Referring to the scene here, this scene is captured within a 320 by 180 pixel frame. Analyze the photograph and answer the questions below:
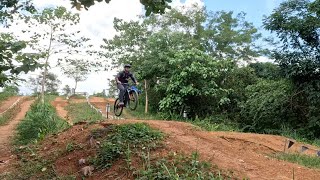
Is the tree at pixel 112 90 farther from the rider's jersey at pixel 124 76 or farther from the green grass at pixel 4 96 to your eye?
the rider's jersey at pixel 124 76

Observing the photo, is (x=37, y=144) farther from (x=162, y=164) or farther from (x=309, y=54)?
(x=309, y=54)

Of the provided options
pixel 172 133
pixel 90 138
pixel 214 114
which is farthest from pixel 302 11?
pixel 90 138

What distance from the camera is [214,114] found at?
666 inches

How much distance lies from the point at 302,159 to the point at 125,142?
324 centimetres

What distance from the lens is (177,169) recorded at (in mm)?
4871

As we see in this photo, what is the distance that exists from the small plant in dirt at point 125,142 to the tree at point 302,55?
28.5 ft

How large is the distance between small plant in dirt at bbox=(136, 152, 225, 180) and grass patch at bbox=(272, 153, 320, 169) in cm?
230

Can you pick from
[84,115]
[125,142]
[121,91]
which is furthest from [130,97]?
[84,115]

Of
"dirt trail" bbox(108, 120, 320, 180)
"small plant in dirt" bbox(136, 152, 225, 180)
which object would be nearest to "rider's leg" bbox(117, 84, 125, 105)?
"dirt trail" bbox(108, 120, 320, 180)

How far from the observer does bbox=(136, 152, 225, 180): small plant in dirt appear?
466 cm

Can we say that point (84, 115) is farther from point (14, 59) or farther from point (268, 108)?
point (14, 59)

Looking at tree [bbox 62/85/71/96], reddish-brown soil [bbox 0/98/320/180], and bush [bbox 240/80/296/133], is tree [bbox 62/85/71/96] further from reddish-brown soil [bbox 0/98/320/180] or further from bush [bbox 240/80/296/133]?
reddish-brown soil [bbox 0/98/320/180]

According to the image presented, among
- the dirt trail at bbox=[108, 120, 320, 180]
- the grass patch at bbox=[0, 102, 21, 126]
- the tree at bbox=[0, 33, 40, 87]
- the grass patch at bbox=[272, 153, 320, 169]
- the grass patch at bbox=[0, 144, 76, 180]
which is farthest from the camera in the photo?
the grass patch at bbox=[0, 102, 21, 126]

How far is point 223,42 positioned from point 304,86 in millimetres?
15876
